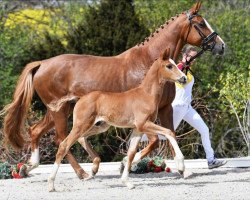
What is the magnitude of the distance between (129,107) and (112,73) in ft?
3.46

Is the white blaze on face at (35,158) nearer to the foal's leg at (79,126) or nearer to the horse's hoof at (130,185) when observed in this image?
the foal's leg at (79,126)

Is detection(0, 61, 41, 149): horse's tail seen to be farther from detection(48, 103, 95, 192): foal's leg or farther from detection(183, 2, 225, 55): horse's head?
detection(183, 2, 225, 55): horse's head

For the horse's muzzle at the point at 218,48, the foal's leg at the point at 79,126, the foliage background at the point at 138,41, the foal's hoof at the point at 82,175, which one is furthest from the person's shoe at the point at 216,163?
the foliage background at the point at 138,41

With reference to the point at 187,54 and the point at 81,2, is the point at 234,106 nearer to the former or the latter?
the point at 187,54

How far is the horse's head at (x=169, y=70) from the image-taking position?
9727 mm

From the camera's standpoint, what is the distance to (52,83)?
11031mm

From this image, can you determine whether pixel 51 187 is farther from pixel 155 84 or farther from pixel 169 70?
pixel 169 70

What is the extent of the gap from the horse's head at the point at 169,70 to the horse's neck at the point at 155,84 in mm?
74

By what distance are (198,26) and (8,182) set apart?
3483 mm

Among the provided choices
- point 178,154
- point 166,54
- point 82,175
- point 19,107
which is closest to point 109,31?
point 19,107

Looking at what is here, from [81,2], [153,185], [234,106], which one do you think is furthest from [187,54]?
[81,2]

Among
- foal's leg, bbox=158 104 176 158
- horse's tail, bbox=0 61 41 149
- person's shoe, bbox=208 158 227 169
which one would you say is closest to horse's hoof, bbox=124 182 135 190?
foal's leg, bbox=158 104 176 158

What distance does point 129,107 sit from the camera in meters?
9.82

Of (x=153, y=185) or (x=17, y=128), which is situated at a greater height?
(x=17, y=128)
